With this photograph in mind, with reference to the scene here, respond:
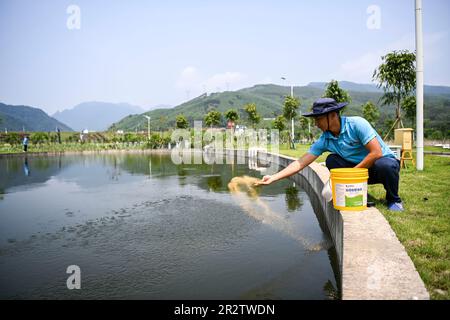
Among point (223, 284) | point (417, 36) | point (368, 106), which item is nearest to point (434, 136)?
point (368, 106)

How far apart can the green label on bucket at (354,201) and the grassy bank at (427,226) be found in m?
0.45

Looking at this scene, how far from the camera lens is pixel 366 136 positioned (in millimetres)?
4988

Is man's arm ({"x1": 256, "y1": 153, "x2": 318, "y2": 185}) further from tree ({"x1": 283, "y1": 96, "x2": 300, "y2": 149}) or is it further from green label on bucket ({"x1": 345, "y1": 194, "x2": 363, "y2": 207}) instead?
tree ({"x1": 283, "y1": 96, "x2": 300, "y2": 149})

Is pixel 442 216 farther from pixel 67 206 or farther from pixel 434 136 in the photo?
pixel 434 136

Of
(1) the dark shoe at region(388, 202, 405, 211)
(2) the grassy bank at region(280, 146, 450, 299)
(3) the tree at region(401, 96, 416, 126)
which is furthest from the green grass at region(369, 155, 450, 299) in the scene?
(3) the tree at region(401, 96, 416, 126)

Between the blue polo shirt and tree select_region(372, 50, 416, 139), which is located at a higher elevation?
tree select_region(372, 50, 416, 139)

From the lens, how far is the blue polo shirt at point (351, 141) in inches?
197

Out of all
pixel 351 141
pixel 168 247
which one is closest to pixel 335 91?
pixel 351 141

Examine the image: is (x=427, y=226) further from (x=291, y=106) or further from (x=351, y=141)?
(x=291, y=106)

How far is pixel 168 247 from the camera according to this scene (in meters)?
6.64

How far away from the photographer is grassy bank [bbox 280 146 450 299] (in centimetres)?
350

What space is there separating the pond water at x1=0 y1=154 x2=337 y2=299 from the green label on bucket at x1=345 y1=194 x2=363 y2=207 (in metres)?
0.97

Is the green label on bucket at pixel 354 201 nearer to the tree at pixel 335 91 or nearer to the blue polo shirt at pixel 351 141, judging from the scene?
the blue polo shirt at pixel 351 141

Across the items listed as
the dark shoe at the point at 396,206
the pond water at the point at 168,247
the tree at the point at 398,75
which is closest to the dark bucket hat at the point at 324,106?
the dark shoe at the point at 396,206
